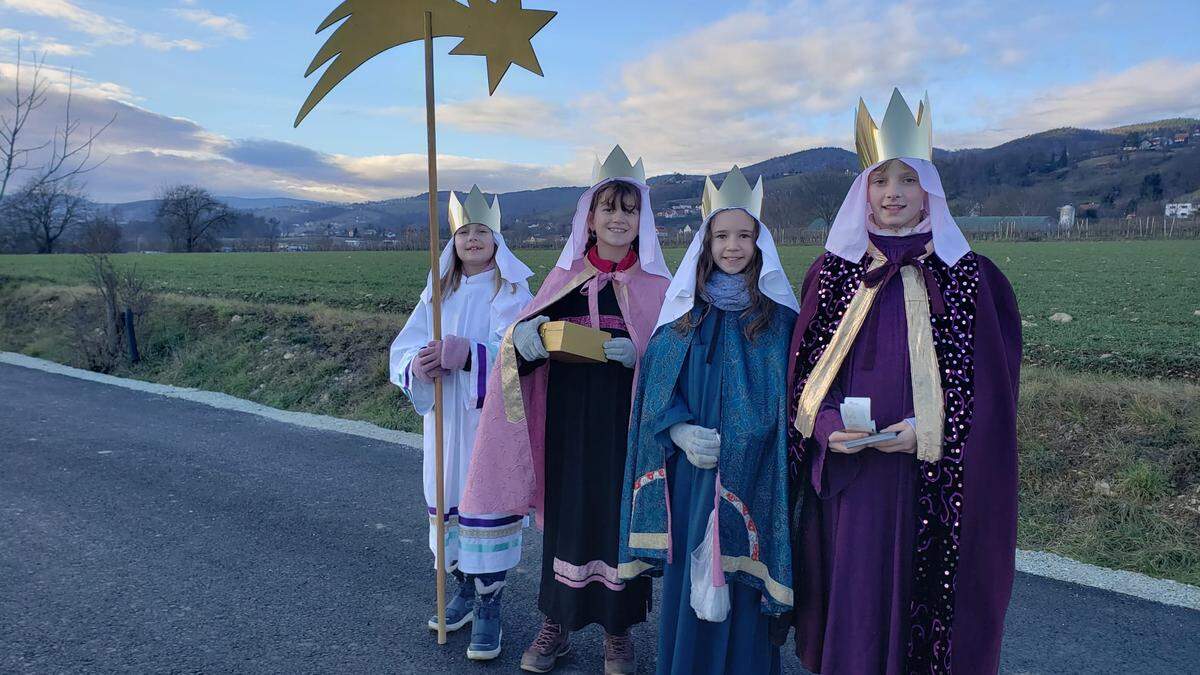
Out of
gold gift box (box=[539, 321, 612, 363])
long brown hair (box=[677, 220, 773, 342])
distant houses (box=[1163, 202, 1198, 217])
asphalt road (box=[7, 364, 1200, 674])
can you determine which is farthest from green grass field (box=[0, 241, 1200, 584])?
distant houses (box=[1163, 202, 1198, 217])

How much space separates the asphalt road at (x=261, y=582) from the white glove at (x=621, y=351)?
1.45 metres

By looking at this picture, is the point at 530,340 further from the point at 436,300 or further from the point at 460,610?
the point at 460,610

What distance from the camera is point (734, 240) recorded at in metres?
2.93

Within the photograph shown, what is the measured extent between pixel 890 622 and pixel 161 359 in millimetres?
12920

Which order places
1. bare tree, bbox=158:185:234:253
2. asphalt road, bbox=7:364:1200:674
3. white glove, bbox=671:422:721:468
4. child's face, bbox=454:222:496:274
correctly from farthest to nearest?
bare tree, bbox=158:185:234:253
child's face, bbox=454:222:496:274
asphalt road, bbox=7:364:1200:674
white glove, bbox=671:422:721:468

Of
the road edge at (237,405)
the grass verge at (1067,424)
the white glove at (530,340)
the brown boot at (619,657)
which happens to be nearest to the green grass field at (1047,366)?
A: the grass verge at (1067,424)

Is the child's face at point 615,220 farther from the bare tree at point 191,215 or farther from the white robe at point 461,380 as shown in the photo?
the bare tree at point 191,215

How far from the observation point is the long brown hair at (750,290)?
9.46 ft

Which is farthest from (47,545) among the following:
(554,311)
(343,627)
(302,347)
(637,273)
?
(302,347)

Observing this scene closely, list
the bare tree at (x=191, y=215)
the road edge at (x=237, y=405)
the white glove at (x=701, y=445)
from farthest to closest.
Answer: the bare tree at (x=191, y=215)
the road edge at (x=237, y=405)
the white glove at (x=701, y=445)

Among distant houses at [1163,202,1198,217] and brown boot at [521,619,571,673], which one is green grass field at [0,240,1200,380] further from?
distant houses at [1163,202,1198,217]

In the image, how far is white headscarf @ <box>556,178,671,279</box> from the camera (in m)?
3.34

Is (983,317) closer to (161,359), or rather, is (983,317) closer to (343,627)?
(343,627)

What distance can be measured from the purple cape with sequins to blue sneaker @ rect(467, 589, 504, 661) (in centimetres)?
157
